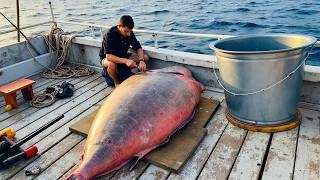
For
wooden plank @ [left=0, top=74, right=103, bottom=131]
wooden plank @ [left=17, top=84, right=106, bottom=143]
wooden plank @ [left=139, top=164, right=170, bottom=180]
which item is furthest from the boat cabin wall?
wooden plank @ [left=139, top=164, right=170, bottom=180]

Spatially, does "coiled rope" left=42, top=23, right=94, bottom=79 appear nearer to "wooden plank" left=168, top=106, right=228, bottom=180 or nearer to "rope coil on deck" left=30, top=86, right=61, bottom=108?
"rope coil on deck" left=30, top=86, right=61, bottom=108

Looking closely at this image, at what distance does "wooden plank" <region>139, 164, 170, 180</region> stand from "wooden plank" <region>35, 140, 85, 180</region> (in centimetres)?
76

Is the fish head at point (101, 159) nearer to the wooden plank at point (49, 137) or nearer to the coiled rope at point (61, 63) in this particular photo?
the wooden plank at point (49, 137)

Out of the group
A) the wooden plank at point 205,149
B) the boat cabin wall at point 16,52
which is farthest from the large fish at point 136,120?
Answer: the boat cabin wall at point 16,52

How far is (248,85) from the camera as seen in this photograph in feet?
10.9

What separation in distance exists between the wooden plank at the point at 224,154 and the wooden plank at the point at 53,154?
1508mm

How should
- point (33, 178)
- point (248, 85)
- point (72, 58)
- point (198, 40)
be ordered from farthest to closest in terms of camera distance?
point (198, 40), point (72, 58), point (248, 85), point (33, 178)

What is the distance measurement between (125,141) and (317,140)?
1914 mm

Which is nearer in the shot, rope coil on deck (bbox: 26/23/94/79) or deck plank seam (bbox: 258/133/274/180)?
deck plank seam (bbox: 258/133/274/180)

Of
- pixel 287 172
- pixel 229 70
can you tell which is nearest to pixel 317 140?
pixel 287 172

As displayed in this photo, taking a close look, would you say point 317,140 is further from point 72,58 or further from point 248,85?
point 72,58

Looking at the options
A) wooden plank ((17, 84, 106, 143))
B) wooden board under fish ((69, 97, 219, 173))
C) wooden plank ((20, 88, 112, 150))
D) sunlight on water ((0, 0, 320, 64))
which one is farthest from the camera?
sunlight on water ((0, 0, 320, 64))

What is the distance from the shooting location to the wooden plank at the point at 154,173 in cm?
294

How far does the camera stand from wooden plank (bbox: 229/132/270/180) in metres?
2.87
